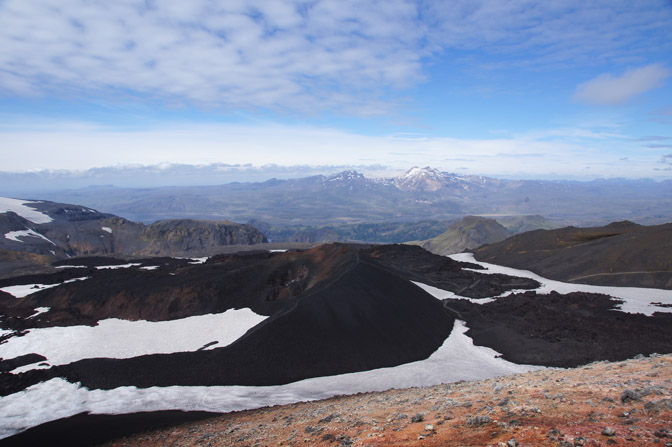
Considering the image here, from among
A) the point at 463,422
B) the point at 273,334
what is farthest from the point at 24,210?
the point at 463,422

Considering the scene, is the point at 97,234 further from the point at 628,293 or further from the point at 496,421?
the point at 496,421

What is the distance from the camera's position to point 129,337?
33.2 m

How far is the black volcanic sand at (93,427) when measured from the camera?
16656 millimetres

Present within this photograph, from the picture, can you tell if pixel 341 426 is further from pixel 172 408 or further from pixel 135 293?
pixel 135 293

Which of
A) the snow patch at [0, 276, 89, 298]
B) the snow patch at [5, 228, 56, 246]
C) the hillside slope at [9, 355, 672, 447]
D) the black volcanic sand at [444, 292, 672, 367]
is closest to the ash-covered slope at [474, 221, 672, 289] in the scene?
the black volcanic sand at [444, 292, 672, 367]

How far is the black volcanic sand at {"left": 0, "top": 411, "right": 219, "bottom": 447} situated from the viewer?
1666 cm

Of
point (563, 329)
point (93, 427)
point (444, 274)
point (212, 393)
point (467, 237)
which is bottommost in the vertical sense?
point (467, 237)

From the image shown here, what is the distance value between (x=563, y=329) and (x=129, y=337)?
38775mm

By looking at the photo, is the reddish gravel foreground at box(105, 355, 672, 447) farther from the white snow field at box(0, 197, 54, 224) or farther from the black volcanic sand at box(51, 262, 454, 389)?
the white snow field at box(0, 197, 54, 224)

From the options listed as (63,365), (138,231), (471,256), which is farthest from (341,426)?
(138,231)

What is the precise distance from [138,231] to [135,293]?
401ft

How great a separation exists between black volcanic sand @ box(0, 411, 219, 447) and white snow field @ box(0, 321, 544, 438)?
0.87m

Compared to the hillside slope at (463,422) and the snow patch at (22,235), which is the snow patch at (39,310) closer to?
the hillside slope at (463,422)

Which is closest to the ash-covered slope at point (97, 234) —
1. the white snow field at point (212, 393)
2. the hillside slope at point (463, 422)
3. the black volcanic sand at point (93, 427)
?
the white snow field at point (212, 393)
